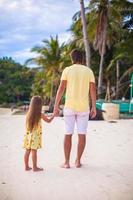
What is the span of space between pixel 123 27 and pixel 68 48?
480 centimetres

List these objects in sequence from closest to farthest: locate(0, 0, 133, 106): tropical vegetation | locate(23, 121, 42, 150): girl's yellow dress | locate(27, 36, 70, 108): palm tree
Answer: locate(23, 121, 42, 150): girl's yellow dress → locate(0, 0, 133, 106): tropical vegetation → locate(27, 36, 70, 108): palm tree

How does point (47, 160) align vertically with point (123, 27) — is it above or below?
below

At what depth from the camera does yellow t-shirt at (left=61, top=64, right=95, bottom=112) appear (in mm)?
5727

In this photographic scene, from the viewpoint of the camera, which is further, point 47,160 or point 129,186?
point 47,160

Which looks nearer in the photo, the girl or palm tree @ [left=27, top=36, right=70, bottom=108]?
the girl

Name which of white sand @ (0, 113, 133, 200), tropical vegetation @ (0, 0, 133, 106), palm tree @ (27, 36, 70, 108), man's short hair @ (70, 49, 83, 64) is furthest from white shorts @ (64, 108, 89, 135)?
palm tree @ (27, 36, 70, 108)

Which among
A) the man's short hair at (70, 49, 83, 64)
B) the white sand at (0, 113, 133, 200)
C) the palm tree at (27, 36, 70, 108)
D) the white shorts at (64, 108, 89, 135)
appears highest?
the palm tree at (27, 36, 70, 108)

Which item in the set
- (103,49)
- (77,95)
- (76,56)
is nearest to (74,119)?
(77,95)

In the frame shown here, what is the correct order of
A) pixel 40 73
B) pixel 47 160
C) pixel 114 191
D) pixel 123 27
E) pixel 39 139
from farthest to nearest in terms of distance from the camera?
pixel 40 73 → pixel 123 27 → pixel 47 160 → pixel 39 139 → pixel 114 191

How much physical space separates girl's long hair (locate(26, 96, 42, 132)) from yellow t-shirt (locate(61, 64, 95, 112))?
0.38 m

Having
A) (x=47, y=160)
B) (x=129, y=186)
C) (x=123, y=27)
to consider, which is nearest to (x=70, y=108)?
(x=47, y=160)

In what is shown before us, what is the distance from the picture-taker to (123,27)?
34.2m

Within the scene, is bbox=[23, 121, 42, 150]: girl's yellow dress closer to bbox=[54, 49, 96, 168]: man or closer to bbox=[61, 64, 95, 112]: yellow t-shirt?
bbox=[54, 49, 96, 168]: man

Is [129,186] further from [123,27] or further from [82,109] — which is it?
[123,27]
